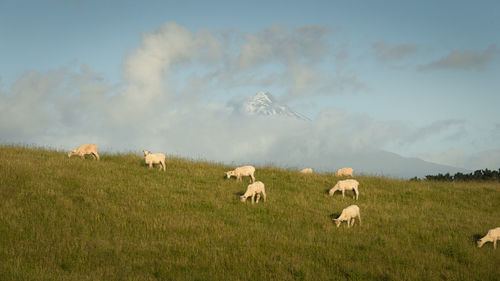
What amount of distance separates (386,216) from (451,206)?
6.36m

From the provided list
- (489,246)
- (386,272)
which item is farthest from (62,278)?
(489,246)

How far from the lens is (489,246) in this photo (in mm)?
15672

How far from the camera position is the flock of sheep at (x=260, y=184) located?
15.6 m

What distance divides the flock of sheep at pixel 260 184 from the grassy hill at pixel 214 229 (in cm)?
43

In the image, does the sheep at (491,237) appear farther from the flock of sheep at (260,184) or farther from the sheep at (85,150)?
the sheep at (85,150)

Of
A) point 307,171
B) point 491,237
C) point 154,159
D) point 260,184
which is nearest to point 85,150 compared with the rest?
point 154,159

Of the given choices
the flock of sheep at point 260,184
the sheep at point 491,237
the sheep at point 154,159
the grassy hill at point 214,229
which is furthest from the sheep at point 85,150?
the sheep at point 491,237

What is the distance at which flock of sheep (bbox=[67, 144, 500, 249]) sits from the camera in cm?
1561

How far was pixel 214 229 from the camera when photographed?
1559 cm

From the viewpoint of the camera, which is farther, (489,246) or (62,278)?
(489,246)

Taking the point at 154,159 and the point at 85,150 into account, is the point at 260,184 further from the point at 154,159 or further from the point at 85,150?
the point at 85,150

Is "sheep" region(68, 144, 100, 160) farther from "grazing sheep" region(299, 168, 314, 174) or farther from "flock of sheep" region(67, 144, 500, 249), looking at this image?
"grazing sheep" region(299, 168, 314, 174)

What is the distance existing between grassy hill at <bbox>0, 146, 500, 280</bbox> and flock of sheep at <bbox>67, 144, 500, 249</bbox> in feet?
1.41

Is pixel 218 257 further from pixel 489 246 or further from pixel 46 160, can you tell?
pixel 46 160
